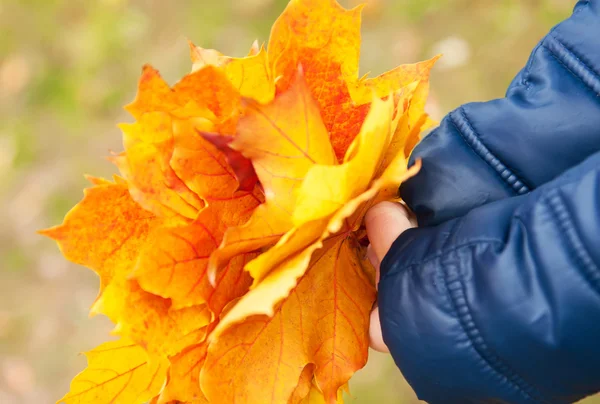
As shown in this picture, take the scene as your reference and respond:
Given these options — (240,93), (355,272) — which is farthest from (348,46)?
(355,272)

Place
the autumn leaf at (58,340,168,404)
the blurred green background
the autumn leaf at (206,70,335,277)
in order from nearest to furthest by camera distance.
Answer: the autumn leaf at (206,70,335,277) → the autumn leaf at (58,340,168,404) → the blurred green background

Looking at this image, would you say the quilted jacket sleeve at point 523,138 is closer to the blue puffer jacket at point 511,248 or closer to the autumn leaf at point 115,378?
the blue puffer jacket at point 511,248

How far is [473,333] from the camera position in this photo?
0.50 metres

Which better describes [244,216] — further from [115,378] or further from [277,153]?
[115,378]

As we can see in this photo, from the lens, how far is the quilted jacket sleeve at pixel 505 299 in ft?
1.52

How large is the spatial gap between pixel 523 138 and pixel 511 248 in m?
0.12

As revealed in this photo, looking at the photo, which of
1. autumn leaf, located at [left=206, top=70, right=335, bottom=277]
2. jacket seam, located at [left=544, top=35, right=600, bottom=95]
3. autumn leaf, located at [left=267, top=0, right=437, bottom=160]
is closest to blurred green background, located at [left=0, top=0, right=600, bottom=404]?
jacket seam, located at [left=544, top=35, right=600, bottom=95]

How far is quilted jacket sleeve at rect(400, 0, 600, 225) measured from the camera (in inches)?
21.0

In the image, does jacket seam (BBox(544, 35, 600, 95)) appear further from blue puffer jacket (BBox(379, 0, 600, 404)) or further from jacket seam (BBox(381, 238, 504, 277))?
jacket seam (BBox(381, 238, 504, 277))

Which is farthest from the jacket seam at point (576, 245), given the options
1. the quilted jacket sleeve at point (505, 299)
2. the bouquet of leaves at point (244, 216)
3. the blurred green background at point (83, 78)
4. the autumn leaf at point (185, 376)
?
the blurred green background at point (83, 78)

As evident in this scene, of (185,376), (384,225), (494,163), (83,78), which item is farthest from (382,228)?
(83,78)

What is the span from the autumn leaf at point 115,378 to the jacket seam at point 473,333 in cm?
28

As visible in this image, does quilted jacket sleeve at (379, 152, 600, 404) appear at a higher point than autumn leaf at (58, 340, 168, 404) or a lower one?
lower

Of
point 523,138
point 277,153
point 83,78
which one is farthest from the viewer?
point 83,78
